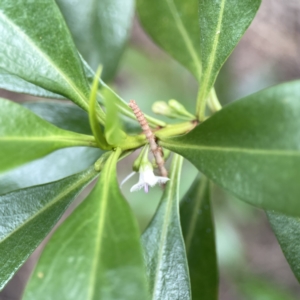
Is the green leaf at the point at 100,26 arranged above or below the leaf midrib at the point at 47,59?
above

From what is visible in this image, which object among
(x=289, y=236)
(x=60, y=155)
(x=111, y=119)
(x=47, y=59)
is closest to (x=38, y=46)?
(x=47, y=59)

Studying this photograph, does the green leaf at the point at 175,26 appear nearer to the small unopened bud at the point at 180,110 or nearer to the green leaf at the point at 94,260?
the small unopened bud at the point at 180,110

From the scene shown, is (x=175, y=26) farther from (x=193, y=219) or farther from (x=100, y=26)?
(x=193, y=219)

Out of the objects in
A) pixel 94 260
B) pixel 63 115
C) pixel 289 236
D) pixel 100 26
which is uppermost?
pixel 100 26

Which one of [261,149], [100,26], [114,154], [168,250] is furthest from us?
[100,26]

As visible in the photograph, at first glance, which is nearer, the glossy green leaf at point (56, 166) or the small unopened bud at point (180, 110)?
the small unopened bud at point (180, 110)

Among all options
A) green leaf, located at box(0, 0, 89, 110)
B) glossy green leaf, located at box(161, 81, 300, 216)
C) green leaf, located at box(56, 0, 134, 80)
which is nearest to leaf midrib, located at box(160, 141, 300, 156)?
Answer: glossy green leaf, located at box(161, 81, 300, 216)

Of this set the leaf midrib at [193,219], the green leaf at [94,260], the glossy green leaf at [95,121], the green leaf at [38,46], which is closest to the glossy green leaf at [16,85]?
the green leaf at [38,46]
